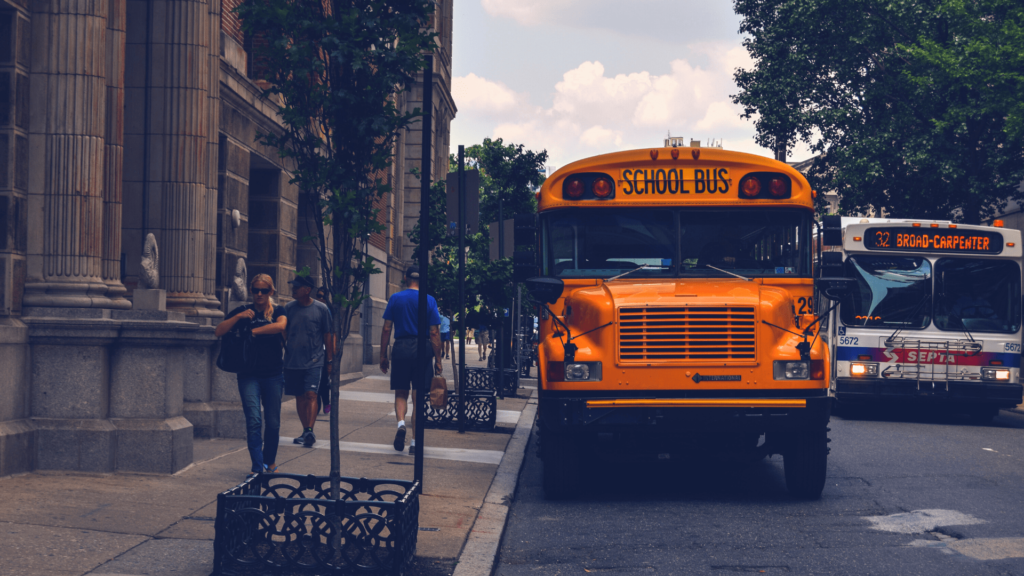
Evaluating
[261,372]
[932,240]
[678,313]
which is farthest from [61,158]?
[932,240]

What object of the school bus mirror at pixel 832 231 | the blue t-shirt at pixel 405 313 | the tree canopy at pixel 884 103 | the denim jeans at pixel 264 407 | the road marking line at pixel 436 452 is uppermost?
the tree canopy at pixel 884 103

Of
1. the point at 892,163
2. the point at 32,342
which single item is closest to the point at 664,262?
the point at 32,342

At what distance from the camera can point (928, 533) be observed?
287 inches

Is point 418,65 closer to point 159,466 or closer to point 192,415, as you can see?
point 159,466

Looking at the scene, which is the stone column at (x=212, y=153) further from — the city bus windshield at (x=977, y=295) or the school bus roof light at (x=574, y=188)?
the city bus windshield at (x=977, y=295)

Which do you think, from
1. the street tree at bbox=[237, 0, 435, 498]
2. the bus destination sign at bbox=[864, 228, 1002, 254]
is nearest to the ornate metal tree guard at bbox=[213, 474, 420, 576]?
the street tree at bbox=[237, 0, 435, 498]

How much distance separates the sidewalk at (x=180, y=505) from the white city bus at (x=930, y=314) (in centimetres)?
630

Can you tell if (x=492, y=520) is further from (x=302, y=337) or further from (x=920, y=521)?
(x=302, y=337)

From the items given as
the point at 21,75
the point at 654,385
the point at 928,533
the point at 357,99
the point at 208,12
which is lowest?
the point at 928,533

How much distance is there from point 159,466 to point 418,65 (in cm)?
439

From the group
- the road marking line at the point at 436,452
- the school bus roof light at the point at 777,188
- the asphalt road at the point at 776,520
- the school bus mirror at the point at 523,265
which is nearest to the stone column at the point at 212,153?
the road marking line at the point at 436,452

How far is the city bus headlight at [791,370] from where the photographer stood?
8.28 m

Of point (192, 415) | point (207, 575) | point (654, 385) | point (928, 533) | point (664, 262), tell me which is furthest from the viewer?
point (192, 415)

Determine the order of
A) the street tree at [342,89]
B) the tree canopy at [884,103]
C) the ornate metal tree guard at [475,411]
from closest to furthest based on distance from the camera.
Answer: the street tree at [342,89]
the ornate metal tree guard at [475,411]
the tree canopy at [884,103]
